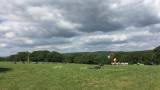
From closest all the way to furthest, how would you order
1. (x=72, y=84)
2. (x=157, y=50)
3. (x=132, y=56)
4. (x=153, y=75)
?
(x=72, y=84)
(x=153, y=75)
(x=157, y=50)
(x=132, y=56)

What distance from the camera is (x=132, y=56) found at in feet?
433

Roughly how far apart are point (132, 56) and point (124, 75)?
103949 millimetres

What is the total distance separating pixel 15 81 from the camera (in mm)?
29234

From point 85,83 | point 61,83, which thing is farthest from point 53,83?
point 85,83

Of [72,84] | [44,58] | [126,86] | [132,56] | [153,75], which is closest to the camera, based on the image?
[126,86]

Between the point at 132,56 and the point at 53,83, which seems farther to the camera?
the point at 132,56

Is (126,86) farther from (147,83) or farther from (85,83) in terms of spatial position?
(85,83)

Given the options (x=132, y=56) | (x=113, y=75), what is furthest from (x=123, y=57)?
(x=113, y=75)

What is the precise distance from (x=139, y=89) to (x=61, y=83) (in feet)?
21.6

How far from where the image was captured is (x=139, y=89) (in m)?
22.9

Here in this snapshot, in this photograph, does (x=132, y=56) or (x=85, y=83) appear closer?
(x=85, y=83)

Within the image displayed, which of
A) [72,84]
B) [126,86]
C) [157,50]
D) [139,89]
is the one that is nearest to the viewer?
[139,89]

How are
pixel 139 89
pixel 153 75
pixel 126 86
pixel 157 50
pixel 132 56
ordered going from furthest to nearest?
1. pixel 132 56
2. pixel 157 50
3. pixel 153 75
4. pixel 126 86
5. pixel 139 89

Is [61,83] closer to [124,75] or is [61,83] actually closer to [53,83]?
[53,83]
